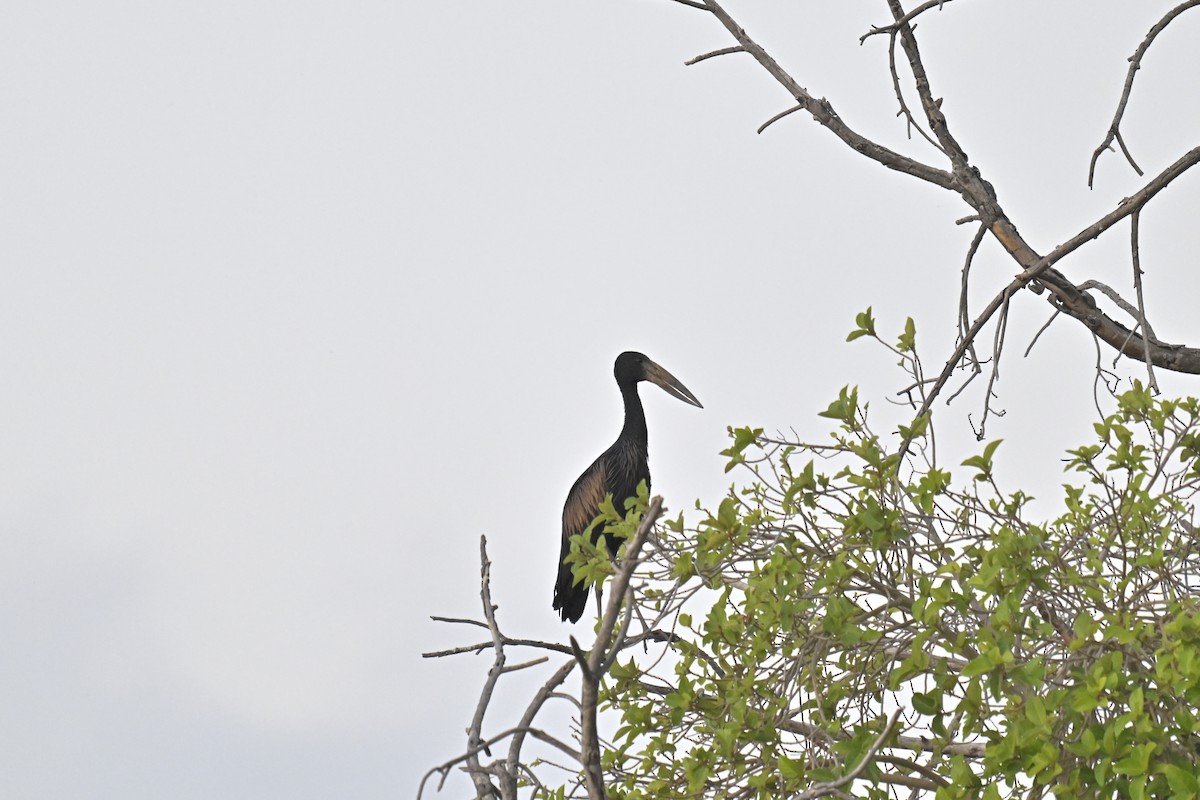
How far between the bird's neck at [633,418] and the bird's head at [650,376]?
0.07 metres

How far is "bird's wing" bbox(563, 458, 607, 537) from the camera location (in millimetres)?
10203

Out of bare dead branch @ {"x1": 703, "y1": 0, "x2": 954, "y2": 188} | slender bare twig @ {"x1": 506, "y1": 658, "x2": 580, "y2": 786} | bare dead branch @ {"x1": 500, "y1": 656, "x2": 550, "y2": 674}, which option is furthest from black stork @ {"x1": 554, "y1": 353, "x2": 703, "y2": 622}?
slender bare twig @ {"x1": 506, "y1": 658, "x2": 580, "y2": 786}

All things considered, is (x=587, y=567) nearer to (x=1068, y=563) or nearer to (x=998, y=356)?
(x=1068, y=563)

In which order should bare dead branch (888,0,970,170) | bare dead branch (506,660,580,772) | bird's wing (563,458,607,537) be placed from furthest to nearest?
bird's wing (563,458,607,537) → bare dead branch (888,0,970,170) → bare dead branch (506,660,580,772)

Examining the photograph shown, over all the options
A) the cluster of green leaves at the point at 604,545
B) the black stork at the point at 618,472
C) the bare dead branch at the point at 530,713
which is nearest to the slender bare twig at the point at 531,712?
the bare dead branch at the point at 530,713

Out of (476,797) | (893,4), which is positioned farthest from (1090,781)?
(893,4)

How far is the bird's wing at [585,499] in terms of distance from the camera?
10203 mm

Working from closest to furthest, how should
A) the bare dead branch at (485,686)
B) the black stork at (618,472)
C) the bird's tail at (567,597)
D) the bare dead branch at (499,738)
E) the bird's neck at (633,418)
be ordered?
the bare dead branch at (499,738)
the bare dead branch at (485,686)
the bird's tail at (567,597)
the black stork at (618,472)
the bird's neck at (633,418)

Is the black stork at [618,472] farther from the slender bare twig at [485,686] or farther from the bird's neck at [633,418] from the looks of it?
the slender bare twig at [485,686]

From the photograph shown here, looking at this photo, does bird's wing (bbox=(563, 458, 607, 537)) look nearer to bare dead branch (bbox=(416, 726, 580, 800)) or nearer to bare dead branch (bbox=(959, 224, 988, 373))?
bare dead branch (bbox=(959, 224, 988, 373))

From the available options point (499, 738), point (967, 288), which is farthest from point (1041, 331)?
point (499, 738)

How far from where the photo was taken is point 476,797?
387cm

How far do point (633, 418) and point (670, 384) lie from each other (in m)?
0.46

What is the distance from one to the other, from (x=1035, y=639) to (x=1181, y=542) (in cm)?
76
